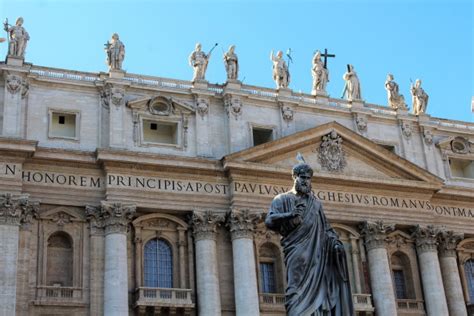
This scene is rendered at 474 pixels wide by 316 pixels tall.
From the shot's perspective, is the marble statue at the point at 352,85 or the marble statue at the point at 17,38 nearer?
the marble statue at the point at 17,38

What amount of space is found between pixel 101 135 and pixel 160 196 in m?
3.33

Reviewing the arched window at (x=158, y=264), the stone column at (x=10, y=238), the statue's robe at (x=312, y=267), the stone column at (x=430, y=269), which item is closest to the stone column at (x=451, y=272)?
the stone column at (x=430, y=269)

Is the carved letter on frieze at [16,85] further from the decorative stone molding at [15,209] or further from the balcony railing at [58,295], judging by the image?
the balcony railing at [58,295]

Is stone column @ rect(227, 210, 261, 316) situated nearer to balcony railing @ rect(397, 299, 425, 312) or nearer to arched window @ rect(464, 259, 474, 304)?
balcony railing @ rect(397, 299, 425, 312)

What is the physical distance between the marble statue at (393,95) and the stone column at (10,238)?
17400 mm

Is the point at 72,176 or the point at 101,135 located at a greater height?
the point at 101,135

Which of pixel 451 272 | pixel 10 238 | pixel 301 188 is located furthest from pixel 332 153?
pixel 301 188

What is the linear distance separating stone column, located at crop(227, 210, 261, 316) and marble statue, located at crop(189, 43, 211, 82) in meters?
6.33

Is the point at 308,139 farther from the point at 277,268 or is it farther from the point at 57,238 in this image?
the point at 57,238

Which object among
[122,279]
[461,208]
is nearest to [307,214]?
[122,279]

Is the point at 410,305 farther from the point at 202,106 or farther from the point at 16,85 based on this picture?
the point at 16,85

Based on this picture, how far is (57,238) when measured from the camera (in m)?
27.5

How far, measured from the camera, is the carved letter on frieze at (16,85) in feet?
92.7

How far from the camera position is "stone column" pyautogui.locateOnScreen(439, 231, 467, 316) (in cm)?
3203
